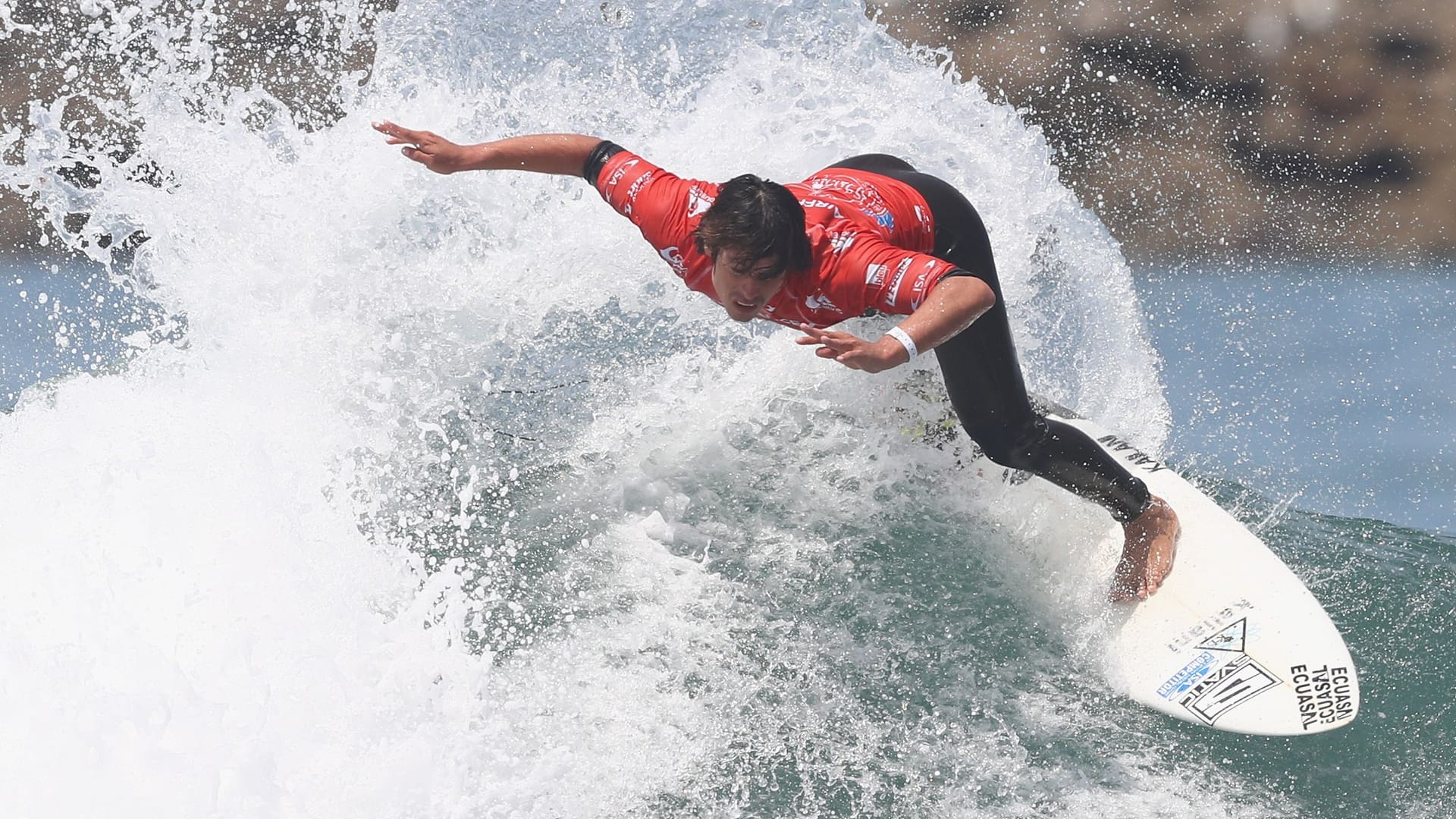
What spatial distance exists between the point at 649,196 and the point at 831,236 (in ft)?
1.73

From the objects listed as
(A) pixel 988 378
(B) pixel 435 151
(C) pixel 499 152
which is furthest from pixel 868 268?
(B) pixel 435 151

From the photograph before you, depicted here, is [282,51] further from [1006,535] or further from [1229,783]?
[1229,783]

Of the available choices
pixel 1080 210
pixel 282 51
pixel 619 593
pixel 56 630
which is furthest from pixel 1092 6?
pixel 56 630

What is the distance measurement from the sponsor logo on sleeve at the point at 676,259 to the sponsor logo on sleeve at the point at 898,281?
0.58m

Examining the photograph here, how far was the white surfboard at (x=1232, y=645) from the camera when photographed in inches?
134

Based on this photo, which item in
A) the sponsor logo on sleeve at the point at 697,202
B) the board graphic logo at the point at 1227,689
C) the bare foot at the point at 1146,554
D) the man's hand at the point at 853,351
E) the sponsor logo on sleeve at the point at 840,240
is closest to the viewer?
the man's hand at the point at 853,351

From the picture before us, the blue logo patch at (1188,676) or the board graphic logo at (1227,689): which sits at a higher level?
the blue logo patch at (1188,676)

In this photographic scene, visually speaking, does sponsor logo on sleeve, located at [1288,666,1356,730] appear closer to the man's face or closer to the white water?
the white water

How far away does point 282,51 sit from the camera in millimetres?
8492

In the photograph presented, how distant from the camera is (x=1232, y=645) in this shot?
366 cm

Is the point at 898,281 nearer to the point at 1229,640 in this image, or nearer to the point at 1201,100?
the point at 1229,640

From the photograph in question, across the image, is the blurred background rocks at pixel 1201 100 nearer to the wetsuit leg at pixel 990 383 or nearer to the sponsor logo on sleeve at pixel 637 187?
the wetsuit leg at pixel 990 383

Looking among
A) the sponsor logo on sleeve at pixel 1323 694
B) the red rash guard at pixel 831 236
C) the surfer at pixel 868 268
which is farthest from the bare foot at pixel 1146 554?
the red rash guard at pixel 831 236

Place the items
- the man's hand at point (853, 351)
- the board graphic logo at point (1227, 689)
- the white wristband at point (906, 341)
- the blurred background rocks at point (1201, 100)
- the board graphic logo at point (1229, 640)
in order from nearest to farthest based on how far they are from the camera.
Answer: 1. the man's hand at point (853, 351)
2. the white wristband at point (906, 341)
3. the board graphic logo at point (1227, 689)
4. the board graphic logo at point (1229, 640)
5. the blurred background rocks at point (1201, 100)
